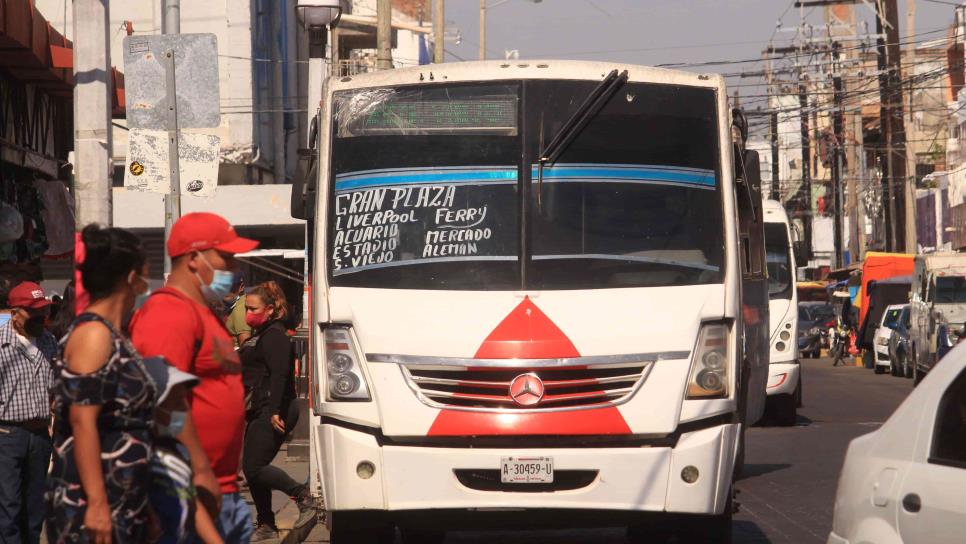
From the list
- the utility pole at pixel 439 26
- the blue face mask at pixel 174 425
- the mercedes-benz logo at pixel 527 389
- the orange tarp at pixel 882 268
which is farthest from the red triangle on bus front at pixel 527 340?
the orange tarp at pixel 882 268

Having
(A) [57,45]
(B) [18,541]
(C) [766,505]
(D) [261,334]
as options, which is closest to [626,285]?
(D) [261,334]

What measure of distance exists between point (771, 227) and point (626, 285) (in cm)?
1381

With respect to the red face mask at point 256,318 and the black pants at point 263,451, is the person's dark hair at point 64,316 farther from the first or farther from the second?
the black pants at point 263,451

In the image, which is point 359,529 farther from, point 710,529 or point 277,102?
point 277,102

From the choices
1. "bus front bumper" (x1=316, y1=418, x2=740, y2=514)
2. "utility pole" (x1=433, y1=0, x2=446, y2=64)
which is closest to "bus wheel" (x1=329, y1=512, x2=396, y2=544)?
"bus front bumper" (x1=316, y1=418, x2=740, y2=514)

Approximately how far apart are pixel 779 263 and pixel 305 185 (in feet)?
43.5

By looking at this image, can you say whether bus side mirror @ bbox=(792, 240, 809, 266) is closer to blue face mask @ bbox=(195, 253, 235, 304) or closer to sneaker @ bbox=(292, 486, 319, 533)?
sneaker @ bbox=(292, 486, 319, 533)

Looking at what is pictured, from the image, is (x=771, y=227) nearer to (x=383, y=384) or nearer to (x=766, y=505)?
(x=766, y=505)

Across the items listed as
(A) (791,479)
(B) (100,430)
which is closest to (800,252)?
(A) (791,479)

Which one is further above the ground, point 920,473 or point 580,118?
point 580,118

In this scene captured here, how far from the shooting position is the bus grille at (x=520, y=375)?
8320mm

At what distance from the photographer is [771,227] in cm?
2211

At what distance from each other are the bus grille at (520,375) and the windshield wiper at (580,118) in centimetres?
111

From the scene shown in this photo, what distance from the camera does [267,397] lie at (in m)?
10.6
